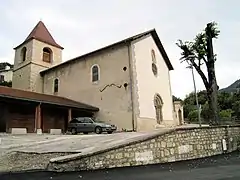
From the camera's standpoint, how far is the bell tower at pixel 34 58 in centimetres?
3231

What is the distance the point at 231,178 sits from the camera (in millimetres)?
6457

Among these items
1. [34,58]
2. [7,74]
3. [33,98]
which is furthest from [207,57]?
[7,74]

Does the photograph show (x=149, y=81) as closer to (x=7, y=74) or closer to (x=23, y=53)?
(x=23, y=53)

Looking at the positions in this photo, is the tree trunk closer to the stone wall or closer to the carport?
the stone wall

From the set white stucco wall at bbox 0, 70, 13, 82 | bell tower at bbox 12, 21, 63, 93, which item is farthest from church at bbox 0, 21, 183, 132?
white stucco wall at bbox 0, 70, 13, 82

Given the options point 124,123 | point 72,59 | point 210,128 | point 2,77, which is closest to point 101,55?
A: point 72,59

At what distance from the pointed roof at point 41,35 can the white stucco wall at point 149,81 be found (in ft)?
48.9

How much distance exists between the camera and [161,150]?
33.8 feet

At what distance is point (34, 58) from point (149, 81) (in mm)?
15751

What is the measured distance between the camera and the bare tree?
60.7 ft

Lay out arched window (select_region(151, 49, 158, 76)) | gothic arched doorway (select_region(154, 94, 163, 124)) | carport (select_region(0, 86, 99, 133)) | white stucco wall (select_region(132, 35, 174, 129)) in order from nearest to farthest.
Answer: carport (select_region(0, 86, 99, 133)) → white stucco wall (select_region(132, 35, 174, 129)) → gothic arched doorway (select_region(154, 94, 163, 124)) → arched window (select_region(151, 49, 158, 76))

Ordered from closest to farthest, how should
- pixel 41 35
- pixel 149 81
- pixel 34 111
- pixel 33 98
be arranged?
pixel 33 98 → pixel 34 111 → pixel 149 81 → pixel 41 35

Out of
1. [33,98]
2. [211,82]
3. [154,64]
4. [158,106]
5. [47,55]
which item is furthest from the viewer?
[47,55]

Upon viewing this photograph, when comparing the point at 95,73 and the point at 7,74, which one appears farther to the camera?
the point at 7,74
